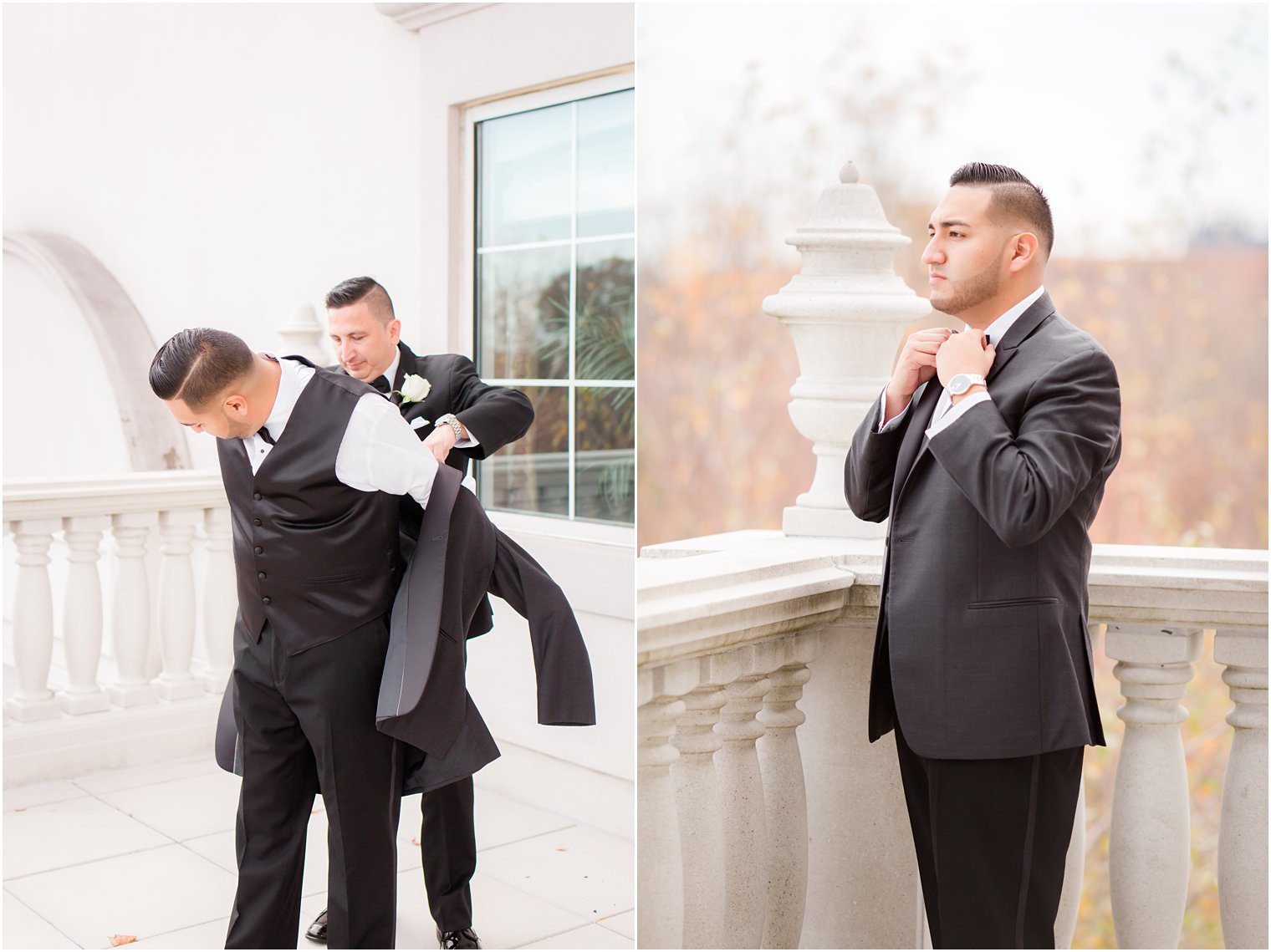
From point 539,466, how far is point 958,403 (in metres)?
2.69

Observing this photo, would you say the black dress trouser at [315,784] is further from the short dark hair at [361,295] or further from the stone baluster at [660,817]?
the short dark hair at [361,295]

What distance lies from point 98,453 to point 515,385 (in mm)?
3325

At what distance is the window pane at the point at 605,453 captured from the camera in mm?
4055

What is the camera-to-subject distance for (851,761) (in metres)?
2.32

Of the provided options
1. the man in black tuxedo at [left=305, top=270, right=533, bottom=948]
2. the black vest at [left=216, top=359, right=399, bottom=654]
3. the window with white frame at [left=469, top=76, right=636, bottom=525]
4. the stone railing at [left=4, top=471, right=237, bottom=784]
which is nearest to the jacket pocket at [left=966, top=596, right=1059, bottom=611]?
the black vest at [left=216, top=359, right=399, bottom=654]

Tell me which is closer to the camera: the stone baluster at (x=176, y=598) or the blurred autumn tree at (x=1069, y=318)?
the stone baluster at (x=176, y=598)

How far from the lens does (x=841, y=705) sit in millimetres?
2316

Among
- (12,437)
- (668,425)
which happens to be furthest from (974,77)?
(12,437)

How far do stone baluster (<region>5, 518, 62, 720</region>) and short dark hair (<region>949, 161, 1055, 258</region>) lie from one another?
358cm

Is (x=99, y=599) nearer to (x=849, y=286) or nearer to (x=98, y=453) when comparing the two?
(x=98, y=453)

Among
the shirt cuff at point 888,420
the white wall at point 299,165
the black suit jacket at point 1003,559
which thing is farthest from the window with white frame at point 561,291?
the black suit jacket at point 1003,559

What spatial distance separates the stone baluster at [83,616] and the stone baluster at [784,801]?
10.0 feet

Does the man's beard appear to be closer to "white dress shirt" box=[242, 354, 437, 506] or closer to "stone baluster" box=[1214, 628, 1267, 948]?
"stone baluster" box=[1214, 628, 1267, 948]

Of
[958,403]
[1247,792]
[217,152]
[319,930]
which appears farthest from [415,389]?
[217,152]
